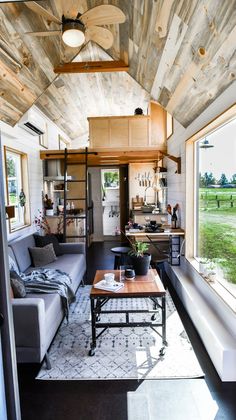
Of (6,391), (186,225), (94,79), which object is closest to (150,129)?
(94,79)

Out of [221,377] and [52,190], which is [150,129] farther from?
[221,377]

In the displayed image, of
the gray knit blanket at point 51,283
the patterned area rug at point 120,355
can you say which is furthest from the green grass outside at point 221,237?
the gray knit blanket at point 51,283

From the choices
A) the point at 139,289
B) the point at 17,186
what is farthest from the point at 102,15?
the point at 17,186

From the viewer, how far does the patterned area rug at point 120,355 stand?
2.25 metres

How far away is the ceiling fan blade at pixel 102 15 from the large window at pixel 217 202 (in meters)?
1.39

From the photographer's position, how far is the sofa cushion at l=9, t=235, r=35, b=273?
357 cm

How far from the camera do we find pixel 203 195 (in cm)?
358

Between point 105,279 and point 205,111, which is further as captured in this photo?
point 205,111

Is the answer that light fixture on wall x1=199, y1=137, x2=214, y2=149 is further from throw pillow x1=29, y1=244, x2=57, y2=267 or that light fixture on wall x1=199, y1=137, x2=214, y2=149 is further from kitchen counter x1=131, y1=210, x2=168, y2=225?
throw pillow x1=29, y1=244, x2=57, y2=267

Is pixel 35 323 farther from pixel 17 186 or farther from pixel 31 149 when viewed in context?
pixel 31 149

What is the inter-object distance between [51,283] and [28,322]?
0.84 meters

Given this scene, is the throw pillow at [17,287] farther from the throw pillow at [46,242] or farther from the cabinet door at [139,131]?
the cabinet door at [139,131]

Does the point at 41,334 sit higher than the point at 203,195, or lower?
lower

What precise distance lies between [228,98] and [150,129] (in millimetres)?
3682
